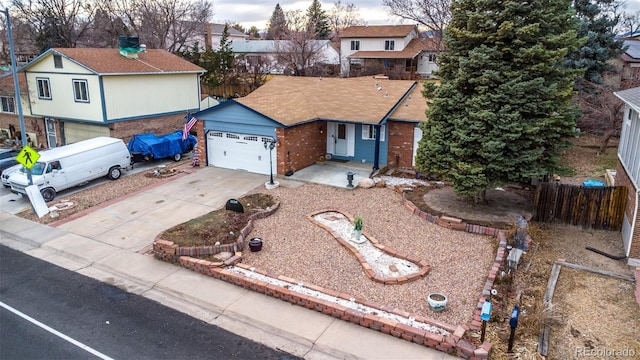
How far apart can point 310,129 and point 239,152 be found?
3.61 meters

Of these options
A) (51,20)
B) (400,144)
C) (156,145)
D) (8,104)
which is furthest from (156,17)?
(400,144)

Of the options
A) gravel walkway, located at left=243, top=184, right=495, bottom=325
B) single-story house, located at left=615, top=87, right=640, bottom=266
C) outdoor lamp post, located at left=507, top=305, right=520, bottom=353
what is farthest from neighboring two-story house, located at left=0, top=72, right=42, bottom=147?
single-story house, located at left=615, top=87, right=640, bottom=266

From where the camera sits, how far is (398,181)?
19.5 metres

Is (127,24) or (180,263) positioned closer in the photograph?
(180,263)

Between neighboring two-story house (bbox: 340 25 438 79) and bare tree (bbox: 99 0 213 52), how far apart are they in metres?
18.3

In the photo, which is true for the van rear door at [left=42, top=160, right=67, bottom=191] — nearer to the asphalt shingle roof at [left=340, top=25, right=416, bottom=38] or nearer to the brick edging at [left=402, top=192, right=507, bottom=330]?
the brick edging at [left=402, top=192, right=507, bottom=330]

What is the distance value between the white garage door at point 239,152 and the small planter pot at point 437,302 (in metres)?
11.9

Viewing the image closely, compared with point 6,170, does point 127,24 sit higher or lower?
higher

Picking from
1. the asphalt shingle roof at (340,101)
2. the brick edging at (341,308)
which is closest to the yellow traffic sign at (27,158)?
the brick edging at (341,308)

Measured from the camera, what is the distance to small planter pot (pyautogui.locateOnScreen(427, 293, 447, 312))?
9.79 meters

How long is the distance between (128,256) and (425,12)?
3734 cm

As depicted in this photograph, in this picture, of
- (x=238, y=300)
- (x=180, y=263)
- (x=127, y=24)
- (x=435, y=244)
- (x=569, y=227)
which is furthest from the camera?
(x=127, y=24)

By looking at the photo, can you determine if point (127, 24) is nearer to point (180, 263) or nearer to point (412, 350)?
point (180, 263)

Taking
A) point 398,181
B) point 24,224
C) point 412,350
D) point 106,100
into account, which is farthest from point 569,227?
point 106,100
